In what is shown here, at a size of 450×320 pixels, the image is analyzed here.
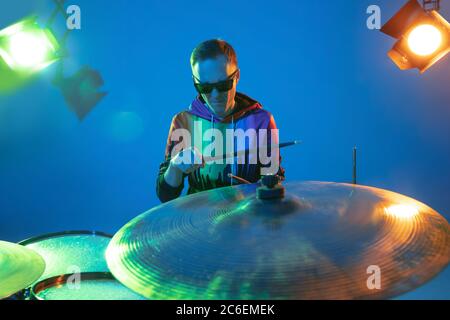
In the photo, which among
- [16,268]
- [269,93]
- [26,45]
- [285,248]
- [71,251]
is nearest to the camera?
[285,248]

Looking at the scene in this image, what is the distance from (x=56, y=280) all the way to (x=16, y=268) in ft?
0.80

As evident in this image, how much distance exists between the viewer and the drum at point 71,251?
51.6 inches

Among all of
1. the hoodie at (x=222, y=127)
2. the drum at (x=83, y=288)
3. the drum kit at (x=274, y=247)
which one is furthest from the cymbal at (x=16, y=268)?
the hoodie at (x=222, y=127)

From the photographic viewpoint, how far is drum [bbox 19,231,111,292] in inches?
51.6

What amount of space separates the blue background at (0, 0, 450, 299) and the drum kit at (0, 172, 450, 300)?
184 cm

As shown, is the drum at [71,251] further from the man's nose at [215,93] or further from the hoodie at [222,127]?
the man's nose at [215,93]

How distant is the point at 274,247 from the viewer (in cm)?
76

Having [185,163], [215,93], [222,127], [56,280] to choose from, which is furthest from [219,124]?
[56,280]

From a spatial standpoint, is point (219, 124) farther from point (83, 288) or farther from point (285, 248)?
point (285, 248)

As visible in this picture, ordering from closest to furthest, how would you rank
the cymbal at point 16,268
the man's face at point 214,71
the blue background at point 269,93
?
the cymbal at point 16,268, the man's face at point 214,71, the blue background at point 269,93

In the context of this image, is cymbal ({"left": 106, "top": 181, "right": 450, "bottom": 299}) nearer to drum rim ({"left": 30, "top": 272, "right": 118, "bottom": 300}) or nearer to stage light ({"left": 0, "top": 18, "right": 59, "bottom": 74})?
drum rim ({"left": 30, "top": 272, "right": 118, "bottom": 300})

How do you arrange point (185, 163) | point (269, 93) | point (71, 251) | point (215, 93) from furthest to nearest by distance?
point (269, 93)
point (215, 93)
point (71, 251)
point (185, 163)

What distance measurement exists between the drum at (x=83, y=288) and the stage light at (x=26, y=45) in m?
0.90
